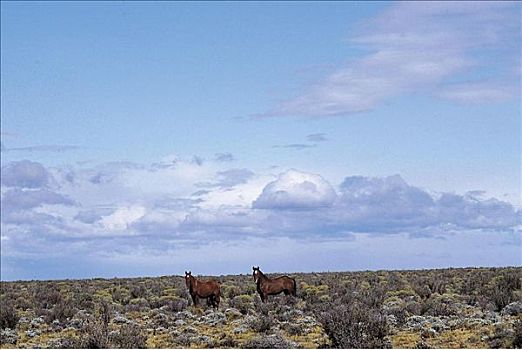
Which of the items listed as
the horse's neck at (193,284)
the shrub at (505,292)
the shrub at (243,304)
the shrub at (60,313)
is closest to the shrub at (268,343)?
the shrub at (243,304)

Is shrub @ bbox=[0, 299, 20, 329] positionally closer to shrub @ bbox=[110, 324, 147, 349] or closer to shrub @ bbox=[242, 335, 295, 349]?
shrub @ bbox=[110, 324, 147, 349]

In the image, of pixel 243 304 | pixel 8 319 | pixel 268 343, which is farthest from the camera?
pixel 243 304

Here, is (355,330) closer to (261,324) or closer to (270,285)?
(261,324)

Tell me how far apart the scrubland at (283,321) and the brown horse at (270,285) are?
38cm

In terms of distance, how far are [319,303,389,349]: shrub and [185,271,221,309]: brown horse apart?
1108 cm

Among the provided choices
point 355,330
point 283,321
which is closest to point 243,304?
point 283,321

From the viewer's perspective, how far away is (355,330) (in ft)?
63.7

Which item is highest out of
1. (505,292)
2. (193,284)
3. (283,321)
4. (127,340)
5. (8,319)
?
(193,284)

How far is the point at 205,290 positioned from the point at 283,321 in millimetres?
6212

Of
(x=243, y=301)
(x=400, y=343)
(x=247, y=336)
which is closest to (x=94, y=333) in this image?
(x=247, y=336)

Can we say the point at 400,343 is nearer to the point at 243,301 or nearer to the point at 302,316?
the point at 302,316

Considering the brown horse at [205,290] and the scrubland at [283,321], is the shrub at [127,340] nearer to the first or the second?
the scrubland at [283,321]

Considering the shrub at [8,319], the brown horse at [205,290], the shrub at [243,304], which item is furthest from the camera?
the brown horse at [205,290]

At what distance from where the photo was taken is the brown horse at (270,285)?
3203 cm
